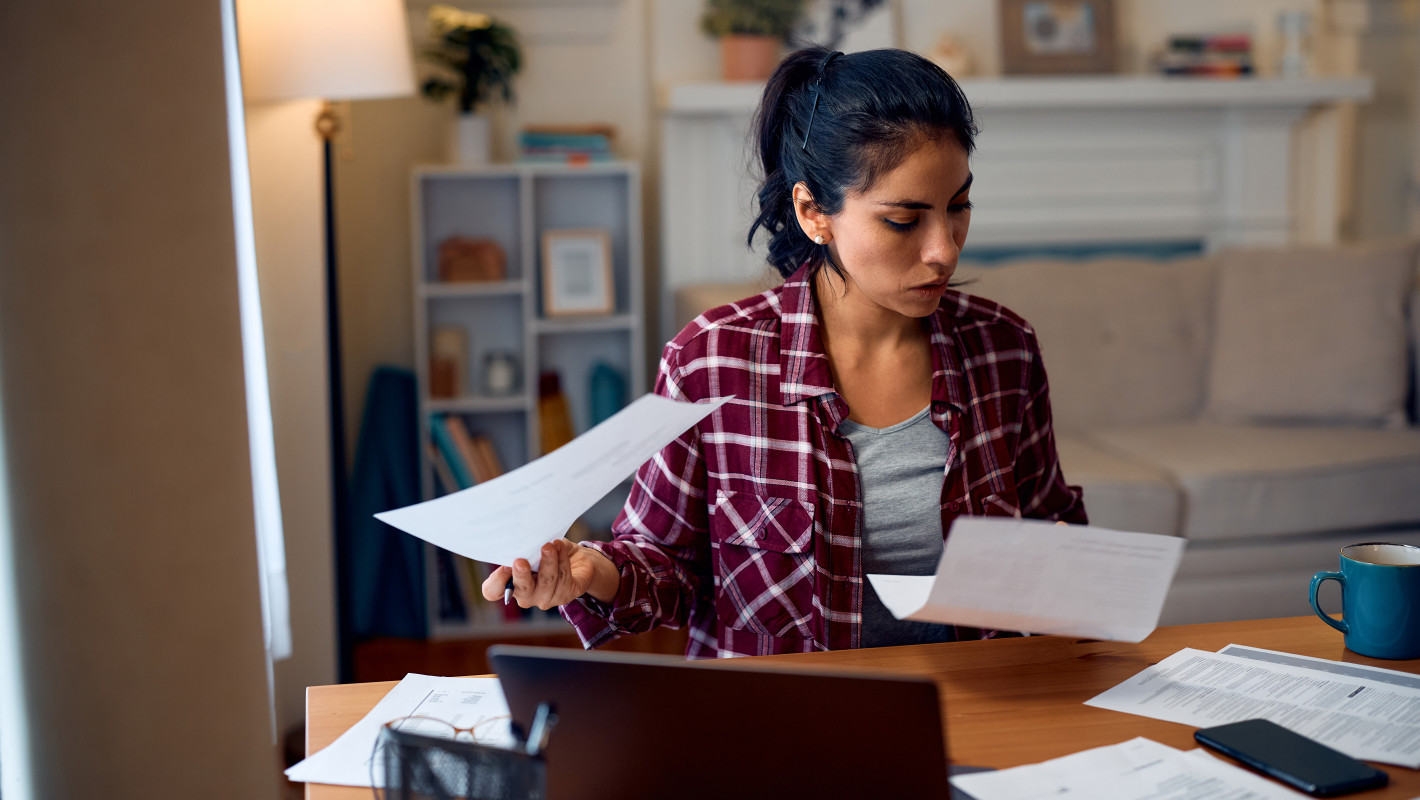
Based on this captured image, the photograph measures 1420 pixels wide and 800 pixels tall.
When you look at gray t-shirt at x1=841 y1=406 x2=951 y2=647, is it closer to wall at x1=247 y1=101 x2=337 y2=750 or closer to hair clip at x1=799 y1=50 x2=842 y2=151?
hair clip at x1=799 y1=50 x2=842 y2=151

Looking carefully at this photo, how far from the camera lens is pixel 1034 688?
0.93 meters

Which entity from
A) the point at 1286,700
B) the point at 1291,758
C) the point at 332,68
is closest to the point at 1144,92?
the point at 332,68

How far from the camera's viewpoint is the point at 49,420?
1188mm

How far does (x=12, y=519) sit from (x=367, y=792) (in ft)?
2.07

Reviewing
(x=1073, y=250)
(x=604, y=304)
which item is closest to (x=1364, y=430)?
(x=1073, y=250)

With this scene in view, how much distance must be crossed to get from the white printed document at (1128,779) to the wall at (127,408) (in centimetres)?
96

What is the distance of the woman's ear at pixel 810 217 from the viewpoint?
126 cm

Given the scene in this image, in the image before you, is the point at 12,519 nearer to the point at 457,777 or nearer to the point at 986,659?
the point at 457,777

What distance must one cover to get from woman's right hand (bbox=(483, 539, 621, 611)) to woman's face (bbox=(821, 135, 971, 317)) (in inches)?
16.1

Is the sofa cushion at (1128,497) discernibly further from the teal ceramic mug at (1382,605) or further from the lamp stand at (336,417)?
the lamp stand at (336,417)

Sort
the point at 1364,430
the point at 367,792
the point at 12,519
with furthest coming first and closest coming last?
the point at 1364,430 → the point at 12,519 → the point at 367,792

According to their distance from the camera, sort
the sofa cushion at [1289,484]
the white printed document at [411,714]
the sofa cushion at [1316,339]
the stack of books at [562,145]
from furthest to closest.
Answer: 1. the stack of books at [562,145]
2. the sofa cushion at [1316,339]
3. the sofa cushion at [1289,484]
4. the white printed document at [411,714]

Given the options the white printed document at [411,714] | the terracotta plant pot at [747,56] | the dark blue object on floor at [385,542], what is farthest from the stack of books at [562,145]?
the white printed document at [411,714]

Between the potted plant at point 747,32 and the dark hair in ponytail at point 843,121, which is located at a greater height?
the potted plant at point 747,32
